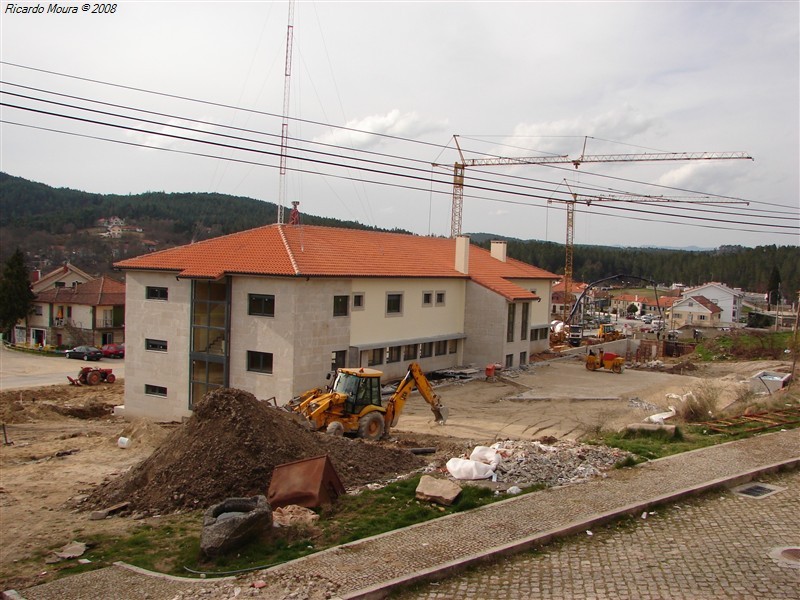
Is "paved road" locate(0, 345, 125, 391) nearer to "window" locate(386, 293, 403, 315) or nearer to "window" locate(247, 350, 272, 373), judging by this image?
"window" locate(247, 350, 272, 373)

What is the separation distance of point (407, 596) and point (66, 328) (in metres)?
62.7

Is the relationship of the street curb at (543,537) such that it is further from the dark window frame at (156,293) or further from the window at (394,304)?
the dark window frame at (156,293)

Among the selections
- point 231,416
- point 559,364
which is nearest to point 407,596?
point 231,416

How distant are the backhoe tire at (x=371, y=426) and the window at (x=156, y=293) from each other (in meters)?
13.6

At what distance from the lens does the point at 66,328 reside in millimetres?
63281

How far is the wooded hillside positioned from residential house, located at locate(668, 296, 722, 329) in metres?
25.9

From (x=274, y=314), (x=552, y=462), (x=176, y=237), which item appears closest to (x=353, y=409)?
(x=274, y=314)

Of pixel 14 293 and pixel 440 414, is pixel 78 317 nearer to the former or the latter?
pixel 14 293

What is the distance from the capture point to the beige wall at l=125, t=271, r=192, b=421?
29.8 metres

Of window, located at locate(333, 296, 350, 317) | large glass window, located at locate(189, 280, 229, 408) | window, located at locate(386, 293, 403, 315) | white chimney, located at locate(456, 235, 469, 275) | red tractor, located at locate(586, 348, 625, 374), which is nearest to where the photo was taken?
large glass window, located at locate(189, 280, 229, 408)

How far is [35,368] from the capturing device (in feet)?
165

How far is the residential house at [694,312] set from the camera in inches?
3915

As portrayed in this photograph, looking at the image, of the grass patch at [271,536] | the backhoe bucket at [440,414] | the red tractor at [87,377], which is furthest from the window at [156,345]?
the grass patch at [271,536]

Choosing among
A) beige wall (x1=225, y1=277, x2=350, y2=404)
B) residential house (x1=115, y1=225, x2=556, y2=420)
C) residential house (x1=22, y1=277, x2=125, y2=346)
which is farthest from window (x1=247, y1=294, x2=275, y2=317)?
residential house (x1=22, y1=277, x2=125, y2=346)
